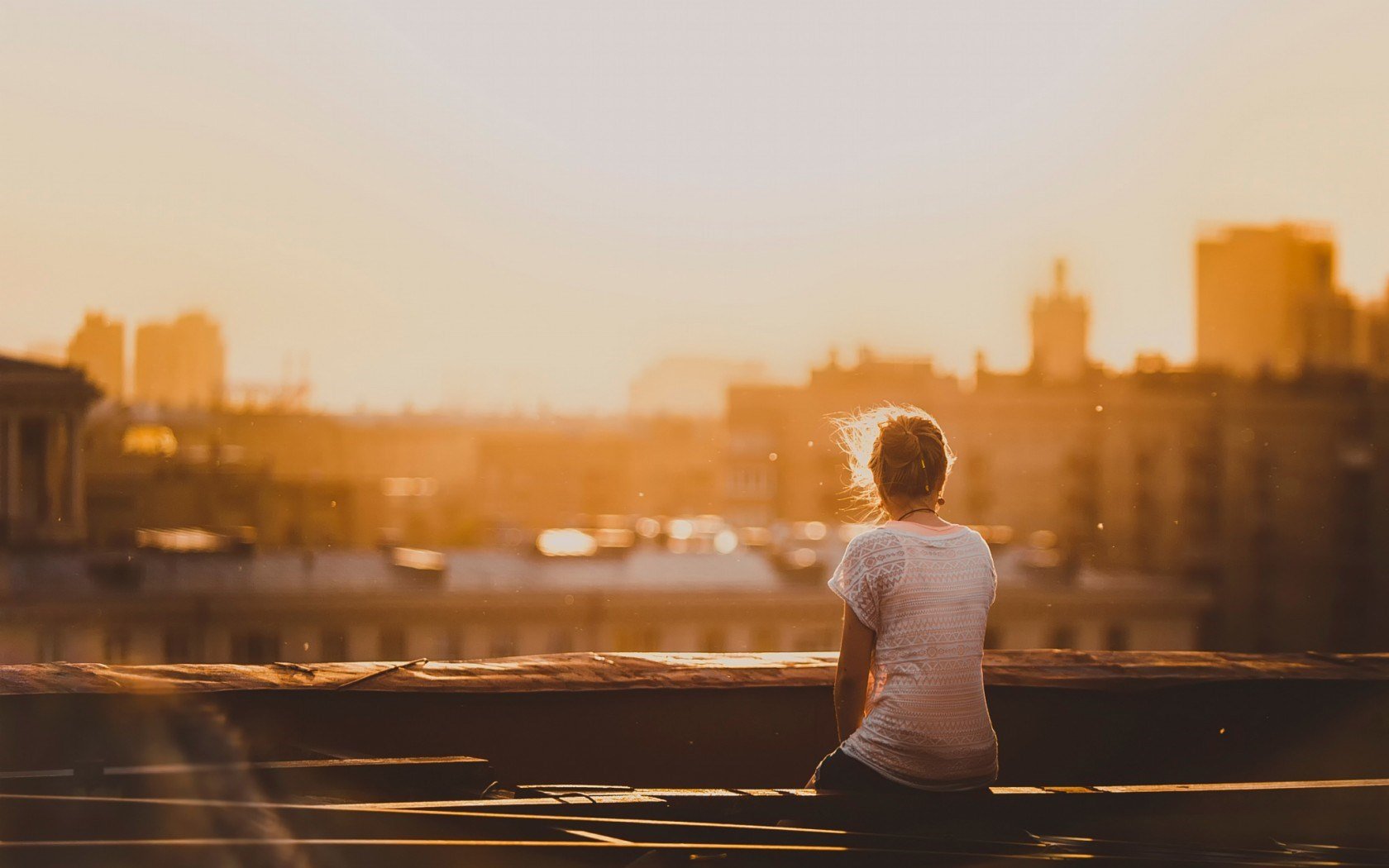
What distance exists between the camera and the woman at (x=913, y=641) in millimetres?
2424

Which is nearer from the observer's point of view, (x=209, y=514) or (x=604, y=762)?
(x=604, y=762)

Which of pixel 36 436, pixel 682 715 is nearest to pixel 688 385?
pixel 36 436

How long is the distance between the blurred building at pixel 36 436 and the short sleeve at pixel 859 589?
26.1m

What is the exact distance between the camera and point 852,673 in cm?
249

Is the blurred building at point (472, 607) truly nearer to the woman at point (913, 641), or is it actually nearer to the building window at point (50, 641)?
the building window at point (50, 641)

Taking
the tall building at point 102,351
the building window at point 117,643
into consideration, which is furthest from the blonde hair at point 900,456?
the building window at point 117,643

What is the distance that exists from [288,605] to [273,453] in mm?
13097

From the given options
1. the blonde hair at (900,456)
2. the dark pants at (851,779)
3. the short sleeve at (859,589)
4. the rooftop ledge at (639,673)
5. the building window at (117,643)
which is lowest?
the building window at (117,643)

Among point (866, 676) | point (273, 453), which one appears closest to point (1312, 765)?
point (866, 676)

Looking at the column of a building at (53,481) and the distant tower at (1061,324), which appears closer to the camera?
the column of a building at (53,481)

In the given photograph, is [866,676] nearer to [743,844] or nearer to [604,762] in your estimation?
[743,844]

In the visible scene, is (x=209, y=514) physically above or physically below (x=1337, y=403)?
below

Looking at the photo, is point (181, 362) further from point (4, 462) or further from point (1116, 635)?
point (1116, 635)

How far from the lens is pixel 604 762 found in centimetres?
302
